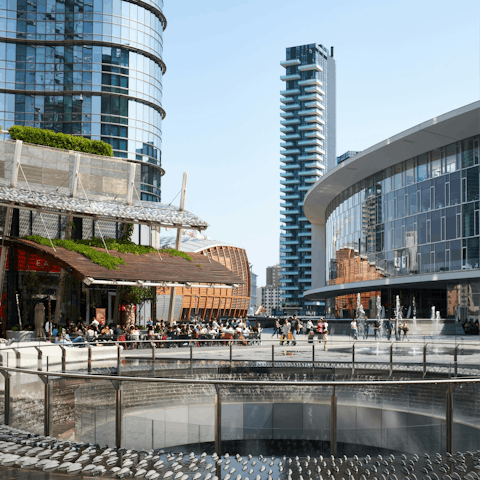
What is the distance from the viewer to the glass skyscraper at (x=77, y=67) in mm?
79688

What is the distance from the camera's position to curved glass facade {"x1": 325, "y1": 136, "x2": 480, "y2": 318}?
4028 centimetres

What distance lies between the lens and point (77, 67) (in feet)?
268

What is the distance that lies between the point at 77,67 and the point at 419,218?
56839 millimetres

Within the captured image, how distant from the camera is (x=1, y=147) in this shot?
103 feet

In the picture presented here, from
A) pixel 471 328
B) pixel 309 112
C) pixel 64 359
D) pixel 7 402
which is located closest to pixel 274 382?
pixel 7 402

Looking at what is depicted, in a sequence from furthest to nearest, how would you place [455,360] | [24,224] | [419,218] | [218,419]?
[419,218] < [24,224] < [455,360] < [218,419]

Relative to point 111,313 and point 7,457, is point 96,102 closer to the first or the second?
point 111,313

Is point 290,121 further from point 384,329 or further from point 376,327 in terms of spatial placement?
point 384,329

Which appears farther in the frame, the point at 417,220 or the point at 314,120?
the point at 314,120

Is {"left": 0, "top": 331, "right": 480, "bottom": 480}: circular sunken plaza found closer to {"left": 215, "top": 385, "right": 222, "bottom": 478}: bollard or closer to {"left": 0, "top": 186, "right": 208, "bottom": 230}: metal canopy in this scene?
{"left": 215, "top": 385, "right": 222, "bottom": 478}: bollard

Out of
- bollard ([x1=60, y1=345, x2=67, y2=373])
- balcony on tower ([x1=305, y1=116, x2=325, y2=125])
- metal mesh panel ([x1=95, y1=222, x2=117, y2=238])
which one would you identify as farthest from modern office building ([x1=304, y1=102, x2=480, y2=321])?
balcony on tower ([x1=305, y1=116, x2=325, y2=125])

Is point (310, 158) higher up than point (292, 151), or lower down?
lower down

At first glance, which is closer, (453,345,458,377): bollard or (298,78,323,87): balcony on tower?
(453,345,458,377): bollard

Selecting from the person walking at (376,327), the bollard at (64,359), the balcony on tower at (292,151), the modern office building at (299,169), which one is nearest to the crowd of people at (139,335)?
the bollard at (64,359)
